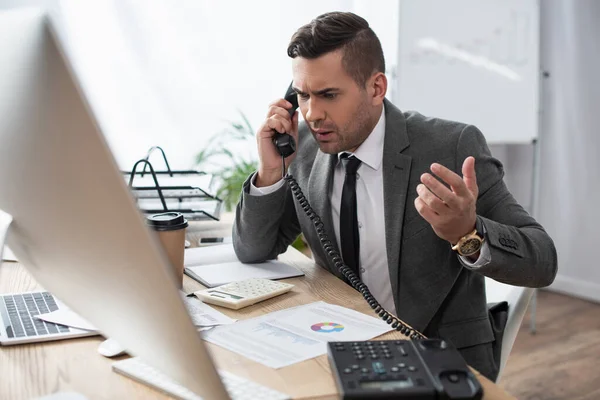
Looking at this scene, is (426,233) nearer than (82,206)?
No

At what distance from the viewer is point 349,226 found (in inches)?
59.6

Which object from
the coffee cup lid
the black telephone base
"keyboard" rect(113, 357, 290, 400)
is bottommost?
"keyboard" rect(113, 357, 290, 400)

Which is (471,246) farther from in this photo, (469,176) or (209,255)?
(209,255)

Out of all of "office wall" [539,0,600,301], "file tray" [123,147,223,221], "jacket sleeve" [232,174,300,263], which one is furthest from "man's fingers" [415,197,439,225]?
"office wall" [539,0,600,301]

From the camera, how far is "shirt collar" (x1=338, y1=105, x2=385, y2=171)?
1.54 meters

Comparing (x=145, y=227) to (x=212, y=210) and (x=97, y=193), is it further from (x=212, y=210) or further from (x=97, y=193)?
(x=212, y=210)

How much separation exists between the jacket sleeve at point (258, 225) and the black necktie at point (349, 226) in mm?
146

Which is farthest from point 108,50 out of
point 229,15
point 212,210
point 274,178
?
point 274,178

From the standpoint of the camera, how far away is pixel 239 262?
1.53 metres

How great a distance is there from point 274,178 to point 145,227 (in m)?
1.07

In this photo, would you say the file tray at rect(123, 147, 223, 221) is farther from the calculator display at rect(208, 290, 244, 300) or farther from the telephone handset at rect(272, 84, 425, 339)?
the calculator display at rect(208, 290, 244, 300)

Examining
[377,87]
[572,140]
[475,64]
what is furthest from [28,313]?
[572,140]

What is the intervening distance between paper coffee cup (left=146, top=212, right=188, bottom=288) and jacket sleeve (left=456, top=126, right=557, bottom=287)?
0.56 meters

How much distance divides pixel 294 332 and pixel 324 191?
570 mm
